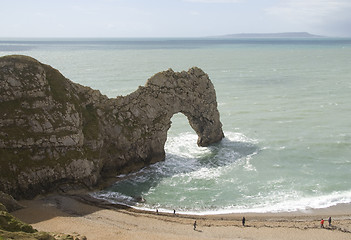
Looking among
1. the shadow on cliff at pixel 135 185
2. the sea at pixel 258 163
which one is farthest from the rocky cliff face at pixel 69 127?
the sea at pixel 258 163

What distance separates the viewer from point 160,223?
3547 centimetres

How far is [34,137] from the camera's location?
39.6m

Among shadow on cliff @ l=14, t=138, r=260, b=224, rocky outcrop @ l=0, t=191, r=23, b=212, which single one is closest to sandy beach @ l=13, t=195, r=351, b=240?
shadow on cliff @ l=14, t=138, r=260, b=224

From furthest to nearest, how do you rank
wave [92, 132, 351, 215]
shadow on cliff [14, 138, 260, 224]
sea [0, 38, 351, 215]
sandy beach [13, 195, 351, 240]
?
sea [0, 38, 351, 215], wave [92, 132, 351, 215], shadow on cliff [14, 138, 260, 224], sandy beach [13, 195, 351, 240]

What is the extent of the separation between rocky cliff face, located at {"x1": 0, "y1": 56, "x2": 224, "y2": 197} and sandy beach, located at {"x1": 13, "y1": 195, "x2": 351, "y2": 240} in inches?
137

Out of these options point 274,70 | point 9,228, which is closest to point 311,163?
point 9,228

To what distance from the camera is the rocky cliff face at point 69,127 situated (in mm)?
38875

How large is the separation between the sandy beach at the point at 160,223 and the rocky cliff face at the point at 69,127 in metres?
3.49

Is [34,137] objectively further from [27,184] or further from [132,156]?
[132,156]

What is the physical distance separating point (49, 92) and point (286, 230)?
3053 cm

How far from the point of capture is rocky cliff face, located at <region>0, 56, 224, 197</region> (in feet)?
128

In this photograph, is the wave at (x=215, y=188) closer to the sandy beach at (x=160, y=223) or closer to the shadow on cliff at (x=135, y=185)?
the shadow on cliff at (x=135, y=185)

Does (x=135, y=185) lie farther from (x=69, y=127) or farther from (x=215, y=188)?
(x=69, y=127)

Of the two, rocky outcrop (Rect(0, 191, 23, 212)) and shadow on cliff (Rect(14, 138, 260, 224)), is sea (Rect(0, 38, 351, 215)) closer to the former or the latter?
shadow on cliff (Rect(14, 138, 260, 224))
